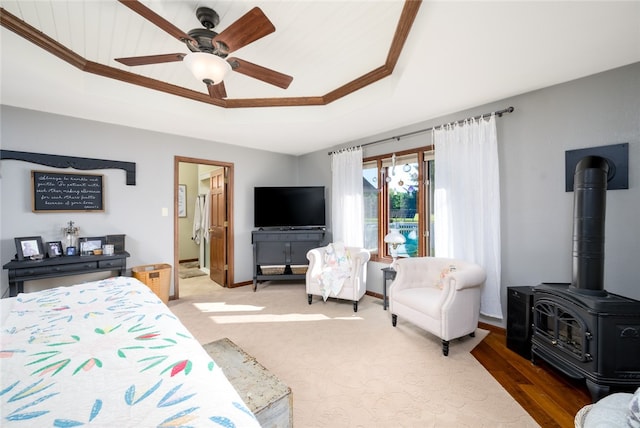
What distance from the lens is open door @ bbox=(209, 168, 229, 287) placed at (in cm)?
450

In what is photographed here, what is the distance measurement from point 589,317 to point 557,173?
127 cm

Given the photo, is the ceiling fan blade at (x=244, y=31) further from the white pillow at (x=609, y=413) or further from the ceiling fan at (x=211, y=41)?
the white pillow at (x=609, y=413)

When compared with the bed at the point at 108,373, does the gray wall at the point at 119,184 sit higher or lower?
higher

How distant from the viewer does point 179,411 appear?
68 cm

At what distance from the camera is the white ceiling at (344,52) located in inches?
65.2

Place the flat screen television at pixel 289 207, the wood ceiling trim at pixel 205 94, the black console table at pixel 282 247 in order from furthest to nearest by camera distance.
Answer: the flat screen television at pixel 289 207 < the black console table at pixel 282 247 < the wood ceiling trim at pixel 205 94

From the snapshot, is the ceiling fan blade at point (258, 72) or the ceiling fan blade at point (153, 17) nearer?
the ceiling fan blade at point (153, 17)

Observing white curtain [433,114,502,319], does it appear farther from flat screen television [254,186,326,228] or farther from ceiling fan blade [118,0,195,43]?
ceiling fan blade [118,0,195,43]

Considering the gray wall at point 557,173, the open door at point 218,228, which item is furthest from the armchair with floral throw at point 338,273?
the open door at point 218,228

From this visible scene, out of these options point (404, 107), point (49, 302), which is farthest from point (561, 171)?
point (49, 302)

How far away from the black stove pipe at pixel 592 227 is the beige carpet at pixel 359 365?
3.21 ft

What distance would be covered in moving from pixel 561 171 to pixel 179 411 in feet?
10.2

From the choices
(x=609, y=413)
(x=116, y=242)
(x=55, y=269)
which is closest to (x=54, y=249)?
(x=55, y=269)

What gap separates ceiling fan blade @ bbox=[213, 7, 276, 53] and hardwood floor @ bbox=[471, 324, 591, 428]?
9.14ft
